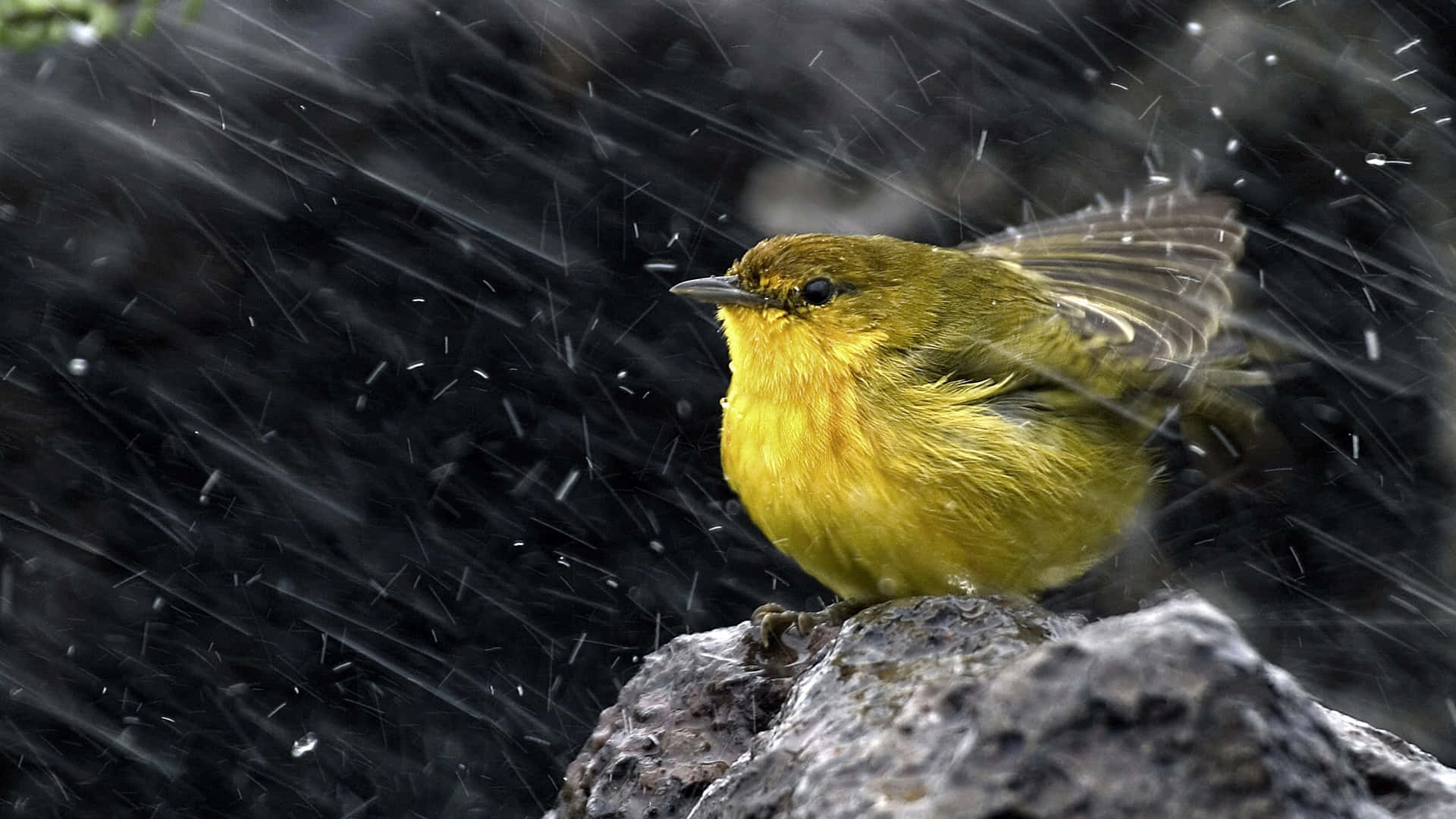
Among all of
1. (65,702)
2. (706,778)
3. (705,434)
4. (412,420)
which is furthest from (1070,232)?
(65,702)

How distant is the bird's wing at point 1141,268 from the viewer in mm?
3545

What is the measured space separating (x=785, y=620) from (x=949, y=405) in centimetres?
66

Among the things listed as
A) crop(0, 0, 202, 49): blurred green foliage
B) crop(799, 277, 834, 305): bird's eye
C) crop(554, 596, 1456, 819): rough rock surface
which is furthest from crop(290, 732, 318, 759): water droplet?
crop(554, 596, 1456, 819): rough rock surface

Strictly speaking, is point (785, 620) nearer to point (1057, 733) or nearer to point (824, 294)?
point (824, 294)

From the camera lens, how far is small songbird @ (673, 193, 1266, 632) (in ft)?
10.3

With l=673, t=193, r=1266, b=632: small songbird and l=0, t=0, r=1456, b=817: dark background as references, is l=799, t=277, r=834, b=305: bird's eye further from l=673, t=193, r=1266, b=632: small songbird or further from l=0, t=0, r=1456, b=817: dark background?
l=0, t=0, r=1456, b=817: dark background

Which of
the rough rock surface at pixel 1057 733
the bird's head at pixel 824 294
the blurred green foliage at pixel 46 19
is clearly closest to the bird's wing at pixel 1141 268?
the bird's head at pixel 824 294

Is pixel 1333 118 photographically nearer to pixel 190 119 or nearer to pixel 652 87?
pixel 652 87

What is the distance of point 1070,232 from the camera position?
14.9 feet

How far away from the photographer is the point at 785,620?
9.88ft

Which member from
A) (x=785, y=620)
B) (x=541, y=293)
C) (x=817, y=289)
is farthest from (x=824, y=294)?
(x=541, y=293)

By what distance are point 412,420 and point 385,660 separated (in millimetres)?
1129

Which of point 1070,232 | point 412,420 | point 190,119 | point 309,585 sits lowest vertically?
point 309,585

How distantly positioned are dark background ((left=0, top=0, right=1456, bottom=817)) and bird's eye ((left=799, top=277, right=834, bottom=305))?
2233mm
